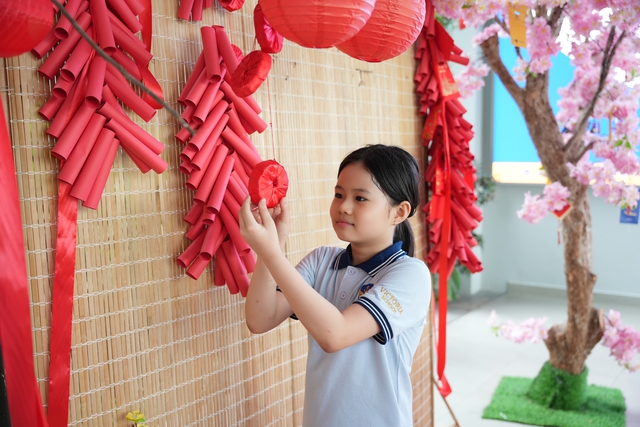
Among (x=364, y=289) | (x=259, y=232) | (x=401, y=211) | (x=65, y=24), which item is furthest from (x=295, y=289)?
(x=65, y=24)

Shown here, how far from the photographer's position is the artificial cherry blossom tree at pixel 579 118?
108 inches

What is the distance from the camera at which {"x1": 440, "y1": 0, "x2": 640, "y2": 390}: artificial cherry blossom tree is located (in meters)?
2.75

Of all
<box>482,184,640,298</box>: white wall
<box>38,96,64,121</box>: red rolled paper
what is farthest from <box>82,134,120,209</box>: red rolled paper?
<box>482,184,640,298</box>: white wall

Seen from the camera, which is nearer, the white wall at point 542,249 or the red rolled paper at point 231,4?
the red rolled paper at point 231,4

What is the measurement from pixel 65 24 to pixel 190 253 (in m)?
0.56

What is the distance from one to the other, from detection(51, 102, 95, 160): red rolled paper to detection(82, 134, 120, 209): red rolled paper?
2.6 inches

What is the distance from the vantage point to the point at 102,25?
3.85ft

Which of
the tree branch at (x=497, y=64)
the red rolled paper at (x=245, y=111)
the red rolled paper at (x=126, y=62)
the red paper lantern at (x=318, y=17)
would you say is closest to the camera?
the red paper lantern at (x=318, y=17)

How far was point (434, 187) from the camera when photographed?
7.50 feet

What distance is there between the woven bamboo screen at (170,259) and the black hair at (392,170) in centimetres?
42

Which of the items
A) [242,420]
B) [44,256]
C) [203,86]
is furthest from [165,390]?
[203,86]

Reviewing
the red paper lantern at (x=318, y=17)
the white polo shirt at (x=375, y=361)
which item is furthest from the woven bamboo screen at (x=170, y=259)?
the red paper lantern at (x=318, y=17)

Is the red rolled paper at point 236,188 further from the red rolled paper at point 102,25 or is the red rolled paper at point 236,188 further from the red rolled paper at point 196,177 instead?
the red rolled paper at point 102,25

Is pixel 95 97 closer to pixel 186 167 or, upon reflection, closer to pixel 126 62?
pixel 126 62
